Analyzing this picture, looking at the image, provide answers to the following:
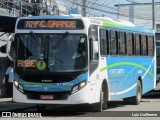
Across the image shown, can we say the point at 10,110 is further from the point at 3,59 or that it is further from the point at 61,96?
the point at 3,59

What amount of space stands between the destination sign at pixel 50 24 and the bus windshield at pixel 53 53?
28 centimetres

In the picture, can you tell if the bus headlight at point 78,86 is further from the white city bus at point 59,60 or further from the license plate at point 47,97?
the license plate at point 47,97

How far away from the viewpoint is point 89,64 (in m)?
16.5

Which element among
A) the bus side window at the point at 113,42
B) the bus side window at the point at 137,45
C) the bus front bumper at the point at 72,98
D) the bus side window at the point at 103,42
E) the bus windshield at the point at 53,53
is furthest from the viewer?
the bus side window at the point at 137,45

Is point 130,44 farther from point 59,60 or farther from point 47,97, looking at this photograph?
point 47,97

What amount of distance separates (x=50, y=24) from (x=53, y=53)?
997 millimetres

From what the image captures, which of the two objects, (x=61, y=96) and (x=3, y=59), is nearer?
(x=61, y=96)

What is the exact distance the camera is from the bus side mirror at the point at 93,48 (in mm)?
16641

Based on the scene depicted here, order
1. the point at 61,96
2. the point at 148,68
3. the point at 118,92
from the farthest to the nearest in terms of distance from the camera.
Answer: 1. the point at 148,68
2. the point at 118,92
3. the point at 61,96

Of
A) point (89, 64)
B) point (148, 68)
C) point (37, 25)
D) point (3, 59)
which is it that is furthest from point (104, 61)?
point (3, 59)

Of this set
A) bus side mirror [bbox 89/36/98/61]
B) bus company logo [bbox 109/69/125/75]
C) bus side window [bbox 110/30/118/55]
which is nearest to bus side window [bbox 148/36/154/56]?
bus company logo [bbox 109/69/125/75]

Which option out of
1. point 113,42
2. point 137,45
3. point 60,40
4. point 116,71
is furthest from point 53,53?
point 137,45

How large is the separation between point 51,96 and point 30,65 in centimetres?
121

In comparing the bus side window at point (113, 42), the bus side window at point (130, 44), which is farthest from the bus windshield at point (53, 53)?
the bus side window at point (130, 44)
